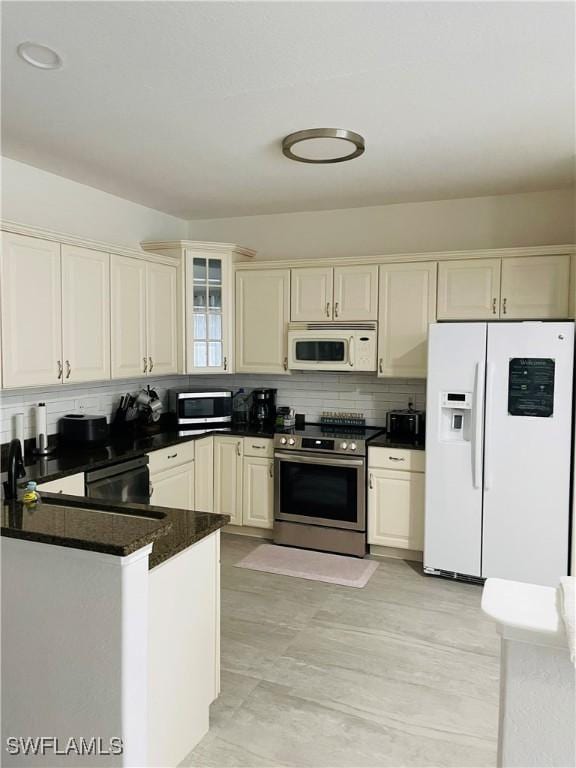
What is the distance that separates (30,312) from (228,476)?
2134 mm

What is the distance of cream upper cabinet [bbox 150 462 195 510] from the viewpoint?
4137mm

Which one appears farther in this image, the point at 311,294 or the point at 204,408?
the point at 204,408

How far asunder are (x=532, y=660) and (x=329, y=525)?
3.21m

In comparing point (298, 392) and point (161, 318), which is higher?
point (161, 318)

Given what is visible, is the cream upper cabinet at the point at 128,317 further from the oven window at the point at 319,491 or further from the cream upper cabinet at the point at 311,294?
the oven window at the point at 319,491

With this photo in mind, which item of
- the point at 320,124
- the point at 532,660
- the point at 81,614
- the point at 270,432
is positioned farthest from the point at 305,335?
the point at 532,660

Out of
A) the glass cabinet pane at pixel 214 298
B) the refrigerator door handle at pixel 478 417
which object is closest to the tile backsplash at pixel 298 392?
the glass cabinet pane at pixel 214 298

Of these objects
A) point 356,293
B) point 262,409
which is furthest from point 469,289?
point 262,409

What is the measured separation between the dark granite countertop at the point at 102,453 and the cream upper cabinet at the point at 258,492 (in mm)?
248

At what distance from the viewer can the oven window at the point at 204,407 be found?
4.93 metres

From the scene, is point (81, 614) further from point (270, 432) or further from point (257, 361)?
point (257, 361)

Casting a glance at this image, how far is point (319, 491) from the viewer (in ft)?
14.9

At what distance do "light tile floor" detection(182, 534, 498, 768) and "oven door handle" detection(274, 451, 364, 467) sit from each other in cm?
82

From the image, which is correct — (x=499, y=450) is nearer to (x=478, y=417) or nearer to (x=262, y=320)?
(x=478, y=417)
